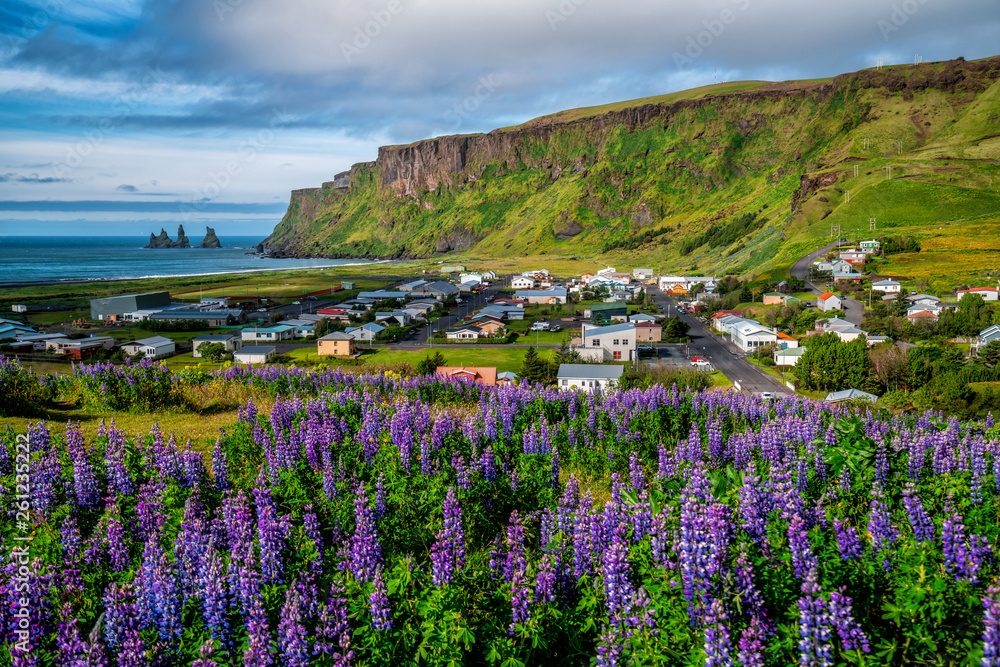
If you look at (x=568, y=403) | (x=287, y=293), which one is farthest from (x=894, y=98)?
(x=568, y=403)

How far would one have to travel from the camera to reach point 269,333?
68.2 m

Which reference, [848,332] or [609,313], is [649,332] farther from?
[848,332]

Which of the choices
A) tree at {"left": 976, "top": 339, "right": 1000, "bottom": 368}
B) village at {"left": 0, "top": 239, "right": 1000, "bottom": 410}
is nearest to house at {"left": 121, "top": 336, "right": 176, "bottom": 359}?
village at {"left": 0, "top": 239, "right": 1000, "bottom": 410}

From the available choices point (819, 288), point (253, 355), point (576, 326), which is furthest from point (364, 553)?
point (819, 288)

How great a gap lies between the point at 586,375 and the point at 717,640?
125 ft

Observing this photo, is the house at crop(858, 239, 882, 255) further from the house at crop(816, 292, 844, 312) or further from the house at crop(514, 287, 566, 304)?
the house at crop(514, 287, 566, 304)

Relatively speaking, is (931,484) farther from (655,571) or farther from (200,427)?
(200,427)

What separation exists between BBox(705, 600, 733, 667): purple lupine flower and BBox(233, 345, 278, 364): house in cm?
5518

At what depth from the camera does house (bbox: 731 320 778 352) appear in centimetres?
5941

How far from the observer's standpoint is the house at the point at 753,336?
59.4 m

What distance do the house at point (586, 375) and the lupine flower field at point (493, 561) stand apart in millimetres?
31955

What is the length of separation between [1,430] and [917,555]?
13206mm

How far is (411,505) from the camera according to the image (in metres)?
6.41

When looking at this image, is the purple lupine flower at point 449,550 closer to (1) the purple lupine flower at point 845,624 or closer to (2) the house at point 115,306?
(1) the purple lupine flower at point 845,624
